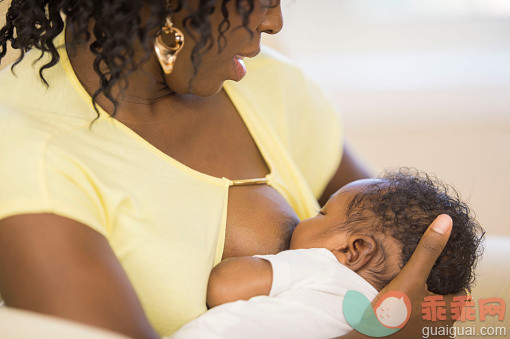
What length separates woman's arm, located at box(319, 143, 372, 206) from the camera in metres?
1.48

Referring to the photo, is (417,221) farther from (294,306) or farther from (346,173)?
(346,173)

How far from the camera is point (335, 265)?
1.04 meters

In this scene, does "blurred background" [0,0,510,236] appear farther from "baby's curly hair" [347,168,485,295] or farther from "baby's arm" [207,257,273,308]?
"baby's arm" [207,257,273,308]

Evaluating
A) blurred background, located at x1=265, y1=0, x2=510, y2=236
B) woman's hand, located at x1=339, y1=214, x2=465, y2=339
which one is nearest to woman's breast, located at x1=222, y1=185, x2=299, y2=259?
woman's hand, located at x1=339, y1=214, x2=465, y2=339

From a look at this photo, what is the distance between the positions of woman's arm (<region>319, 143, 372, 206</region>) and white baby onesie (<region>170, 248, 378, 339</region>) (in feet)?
1.38

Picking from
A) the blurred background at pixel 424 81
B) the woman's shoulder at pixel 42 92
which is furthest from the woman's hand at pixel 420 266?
the blurred background at pixel 424 81

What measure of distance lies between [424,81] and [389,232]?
5.07ft

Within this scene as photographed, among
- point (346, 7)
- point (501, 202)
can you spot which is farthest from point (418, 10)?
point (501, 202)

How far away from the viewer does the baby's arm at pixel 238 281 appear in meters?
0.98

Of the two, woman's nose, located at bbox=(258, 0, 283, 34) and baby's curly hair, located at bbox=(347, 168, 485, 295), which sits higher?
woman's nose, located at bbox=(258, 0, 283, 34)

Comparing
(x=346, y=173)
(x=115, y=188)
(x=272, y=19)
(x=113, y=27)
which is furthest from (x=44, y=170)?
(x=346, y=173)

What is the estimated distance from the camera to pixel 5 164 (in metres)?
0.83

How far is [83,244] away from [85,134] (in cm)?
20

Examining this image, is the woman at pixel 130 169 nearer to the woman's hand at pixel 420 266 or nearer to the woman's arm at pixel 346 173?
the woman's hand at pixel 420 266
